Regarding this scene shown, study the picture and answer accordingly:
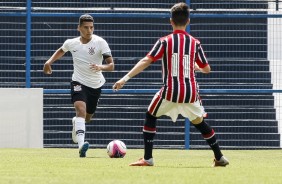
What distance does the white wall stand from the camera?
18.9m

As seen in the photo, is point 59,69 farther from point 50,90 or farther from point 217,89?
point 217,89

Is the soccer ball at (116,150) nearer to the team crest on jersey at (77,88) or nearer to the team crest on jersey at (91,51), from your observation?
the team crest on jersey at (77,88)

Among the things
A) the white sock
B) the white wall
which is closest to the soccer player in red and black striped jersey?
the white sock

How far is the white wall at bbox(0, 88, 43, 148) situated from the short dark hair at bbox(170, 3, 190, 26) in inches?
330

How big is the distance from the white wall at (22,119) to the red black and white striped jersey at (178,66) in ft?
27.3

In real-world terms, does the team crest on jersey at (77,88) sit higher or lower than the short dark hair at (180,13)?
lower

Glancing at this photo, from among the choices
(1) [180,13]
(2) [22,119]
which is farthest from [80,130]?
(2) [22,119]

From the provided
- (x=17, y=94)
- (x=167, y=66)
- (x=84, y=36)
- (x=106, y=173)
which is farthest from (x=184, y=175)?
(x=17, y=94)

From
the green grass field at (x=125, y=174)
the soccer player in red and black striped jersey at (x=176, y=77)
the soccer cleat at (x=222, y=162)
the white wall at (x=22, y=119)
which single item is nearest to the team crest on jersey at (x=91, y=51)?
the green grass field at (x=125, y=174)

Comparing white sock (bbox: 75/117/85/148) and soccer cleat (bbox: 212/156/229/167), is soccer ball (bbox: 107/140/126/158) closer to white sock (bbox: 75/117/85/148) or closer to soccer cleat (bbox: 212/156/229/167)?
white sock (bbox: 75/117/85/148)

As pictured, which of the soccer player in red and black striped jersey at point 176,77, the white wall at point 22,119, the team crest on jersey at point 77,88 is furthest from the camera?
the white wall at point 22,119

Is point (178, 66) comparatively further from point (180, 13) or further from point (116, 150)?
point (116, 150)

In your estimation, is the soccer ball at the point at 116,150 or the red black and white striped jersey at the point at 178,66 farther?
the soccer ball at the point at 116,150

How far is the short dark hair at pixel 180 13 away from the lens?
1071cm
